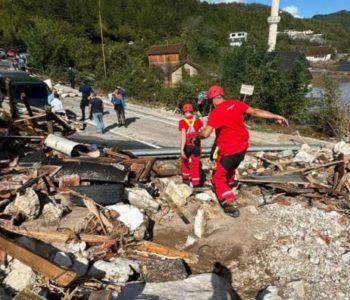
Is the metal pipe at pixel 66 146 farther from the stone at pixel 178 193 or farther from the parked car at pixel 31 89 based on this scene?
the parked car at pixel 31 89

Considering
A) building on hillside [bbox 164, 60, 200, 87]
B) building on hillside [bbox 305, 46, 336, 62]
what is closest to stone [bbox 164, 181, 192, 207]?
building on hillside [bbox 164, 60, 200, 87]

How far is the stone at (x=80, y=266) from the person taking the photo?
171 inches

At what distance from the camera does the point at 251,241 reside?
17.1ft

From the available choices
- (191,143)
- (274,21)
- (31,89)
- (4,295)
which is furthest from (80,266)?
(274,21)

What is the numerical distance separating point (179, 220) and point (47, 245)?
2.02 m

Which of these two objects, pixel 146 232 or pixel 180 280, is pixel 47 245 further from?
pixel 180 280

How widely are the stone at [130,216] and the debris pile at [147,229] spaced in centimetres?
2

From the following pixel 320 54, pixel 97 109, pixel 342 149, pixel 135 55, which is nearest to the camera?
pixel 342 149

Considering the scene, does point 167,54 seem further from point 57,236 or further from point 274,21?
point 57,236

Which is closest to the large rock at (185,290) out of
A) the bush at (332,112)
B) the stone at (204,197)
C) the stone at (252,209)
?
→ the stone at (252,209)

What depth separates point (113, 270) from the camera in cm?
434

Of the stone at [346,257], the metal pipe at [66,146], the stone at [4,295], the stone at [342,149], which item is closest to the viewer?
the stone at [4,295]

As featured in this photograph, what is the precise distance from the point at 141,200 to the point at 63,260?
1.88m

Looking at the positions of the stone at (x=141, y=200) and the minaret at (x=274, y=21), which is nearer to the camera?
Result: the stone at (x=141, y=200)
